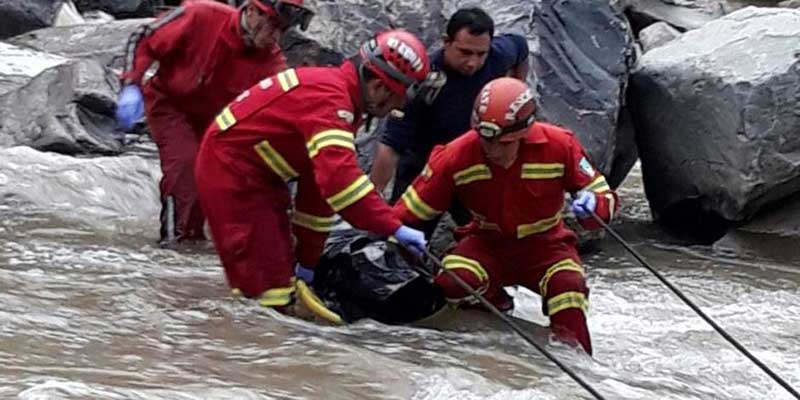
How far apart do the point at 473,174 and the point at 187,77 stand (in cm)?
185

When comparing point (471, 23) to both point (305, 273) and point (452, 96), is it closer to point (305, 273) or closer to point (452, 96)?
point (452, 96)

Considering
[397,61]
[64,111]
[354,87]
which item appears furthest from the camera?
[64,111]

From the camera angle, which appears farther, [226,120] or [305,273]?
[305,273]

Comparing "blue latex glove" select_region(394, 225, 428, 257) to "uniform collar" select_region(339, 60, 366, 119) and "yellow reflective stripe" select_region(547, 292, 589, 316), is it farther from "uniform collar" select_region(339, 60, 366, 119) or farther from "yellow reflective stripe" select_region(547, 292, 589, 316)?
"yellow reflective stripe" select_region(547, 292, 589, 316)

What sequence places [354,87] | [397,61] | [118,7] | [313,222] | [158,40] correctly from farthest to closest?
[118,7] → [158,40] → [313,222] → [354,87] → [397,61]

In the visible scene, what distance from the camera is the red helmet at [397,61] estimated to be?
16.8 ft

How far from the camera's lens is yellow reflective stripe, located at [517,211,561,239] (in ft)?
18.5

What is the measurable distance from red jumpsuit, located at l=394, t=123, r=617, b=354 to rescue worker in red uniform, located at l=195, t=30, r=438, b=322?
328mm

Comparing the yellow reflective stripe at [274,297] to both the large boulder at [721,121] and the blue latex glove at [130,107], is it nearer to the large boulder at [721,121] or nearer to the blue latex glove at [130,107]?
the blue latex glove at [130,107]

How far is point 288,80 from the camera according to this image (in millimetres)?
5344

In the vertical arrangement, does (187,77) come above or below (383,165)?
above

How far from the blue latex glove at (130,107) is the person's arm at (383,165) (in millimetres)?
1066

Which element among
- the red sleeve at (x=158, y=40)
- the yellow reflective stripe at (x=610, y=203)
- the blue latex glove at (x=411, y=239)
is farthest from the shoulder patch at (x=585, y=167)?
the red sleeve at (x=158, y=40)

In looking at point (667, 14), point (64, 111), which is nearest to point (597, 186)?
point (64, 111)
